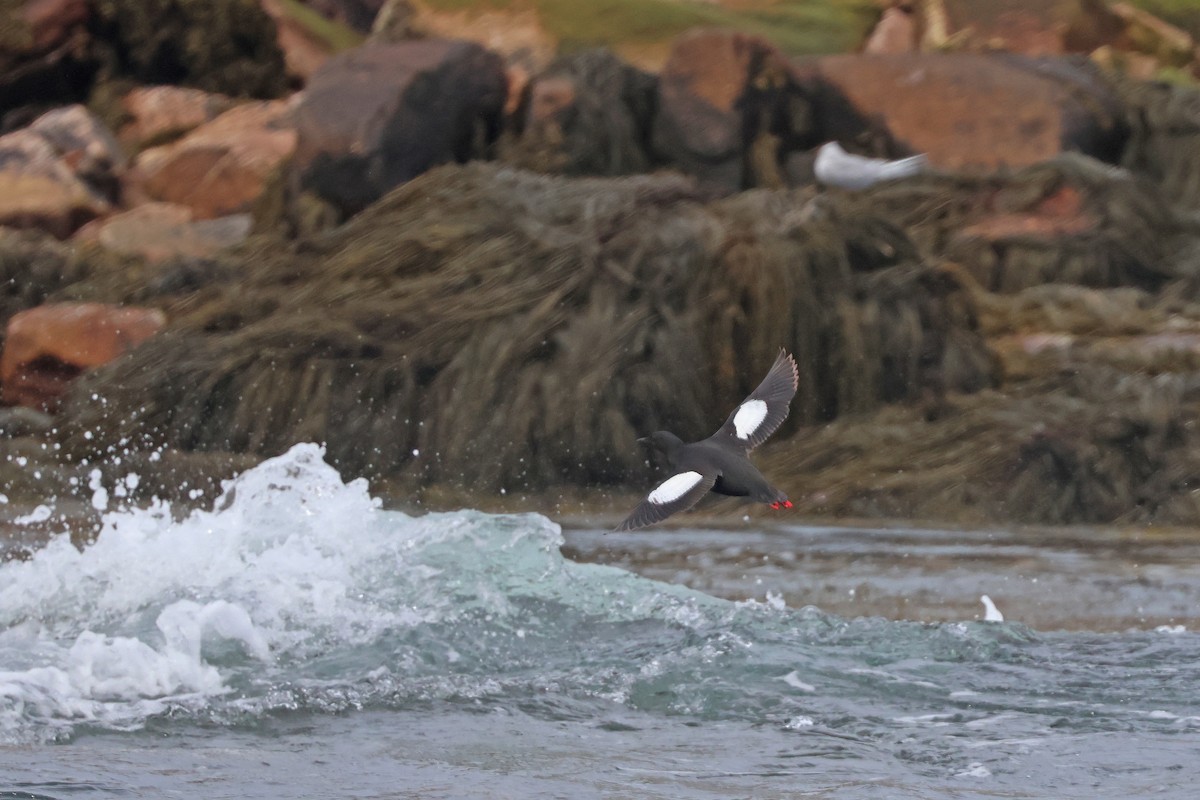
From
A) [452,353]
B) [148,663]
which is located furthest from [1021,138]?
[148,663]

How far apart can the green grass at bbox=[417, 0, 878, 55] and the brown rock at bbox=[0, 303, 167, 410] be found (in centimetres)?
429

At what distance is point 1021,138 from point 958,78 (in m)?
0.55

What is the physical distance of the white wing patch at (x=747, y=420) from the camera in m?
5.99

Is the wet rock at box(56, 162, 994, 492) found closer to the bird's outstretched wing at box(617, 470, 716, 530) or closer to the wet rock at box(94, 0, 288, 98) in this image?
the bird's outstretched wing at box(617, 470, 716, 530)

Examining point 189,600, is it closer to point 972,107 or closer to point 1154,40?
point 972,107

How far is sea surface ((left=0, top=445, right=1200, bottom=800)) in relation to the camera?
4.31 meters

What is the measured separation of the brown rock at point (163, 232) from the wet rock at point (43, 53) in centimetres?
222

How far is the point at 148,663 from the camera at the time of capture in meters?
5.04

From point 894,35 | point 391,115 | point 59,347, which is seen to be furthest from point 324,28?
point 59,347

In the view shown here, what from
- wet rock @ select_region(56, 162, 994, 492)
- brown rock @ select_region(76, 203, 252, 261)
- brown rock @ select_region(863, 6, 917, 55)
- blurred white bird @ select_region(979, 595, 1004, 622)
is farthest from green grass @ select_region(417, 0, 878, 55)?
blurred white bird @ select_region(979, 595, 1004, 622)

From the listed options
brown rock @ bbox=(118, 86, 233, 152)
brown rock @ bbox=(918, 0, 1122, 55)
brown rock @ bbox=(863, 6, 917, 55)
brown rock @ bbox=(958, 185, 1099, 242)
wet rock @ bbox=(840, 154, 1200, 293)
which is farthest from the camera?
brown rock @ bbox=(863, 6, 917, 55)

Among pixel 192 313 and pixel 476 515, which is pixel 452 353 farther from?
pixel 476 515

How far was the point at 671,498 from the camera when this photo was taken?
17.3ft

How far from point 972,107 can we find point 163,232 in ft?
15.9
